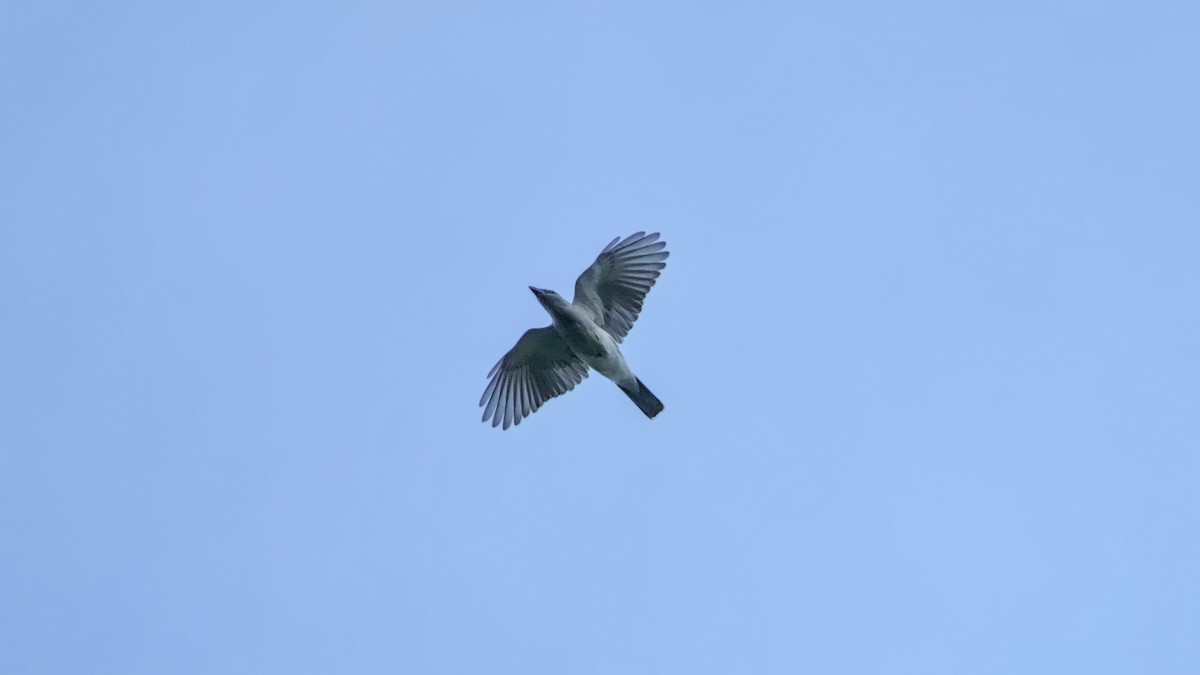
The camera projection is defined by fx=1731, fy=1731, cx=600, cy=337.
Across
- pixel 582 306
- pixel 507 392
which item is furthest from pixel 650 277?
pixel 507 392

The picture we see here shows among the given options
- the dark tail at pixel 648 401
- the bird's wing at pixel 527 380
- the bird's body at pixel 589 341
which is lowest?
the dark tail at pixel 648 401

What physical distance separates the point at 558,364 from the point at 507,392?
797mm

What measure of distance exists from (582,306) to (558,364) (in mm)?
978

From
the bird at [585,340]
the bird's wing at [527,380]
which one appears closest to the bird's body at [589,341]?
the bird at [585,340]

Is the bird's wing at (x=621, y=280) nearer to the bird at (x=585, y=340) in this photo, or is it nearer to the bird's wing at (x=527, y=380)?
the bird at (x=585, y=340)

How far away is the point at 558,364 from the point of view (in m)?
22.8

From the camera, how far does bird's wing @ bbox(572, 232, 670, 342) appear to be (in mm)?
22281

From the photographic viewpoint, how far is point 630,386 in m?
22.4

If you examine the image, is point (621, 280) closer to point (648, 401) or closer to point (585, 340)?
point (585, 340)

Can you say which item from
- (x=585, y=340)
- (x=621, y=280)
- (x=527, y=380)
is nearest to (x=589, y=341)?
(x=585, y=340)

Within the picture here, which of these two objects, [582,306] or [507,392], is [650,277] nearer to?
[582,306]

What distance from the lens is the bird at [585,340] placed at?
860 inches

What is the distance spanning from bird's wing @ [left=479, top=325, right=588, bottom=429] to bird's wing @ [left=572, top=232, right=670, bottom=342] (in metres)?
0.74

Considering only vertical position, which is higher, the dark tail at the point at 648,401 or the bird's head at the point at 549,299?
the bird's head at the point at 549,299
